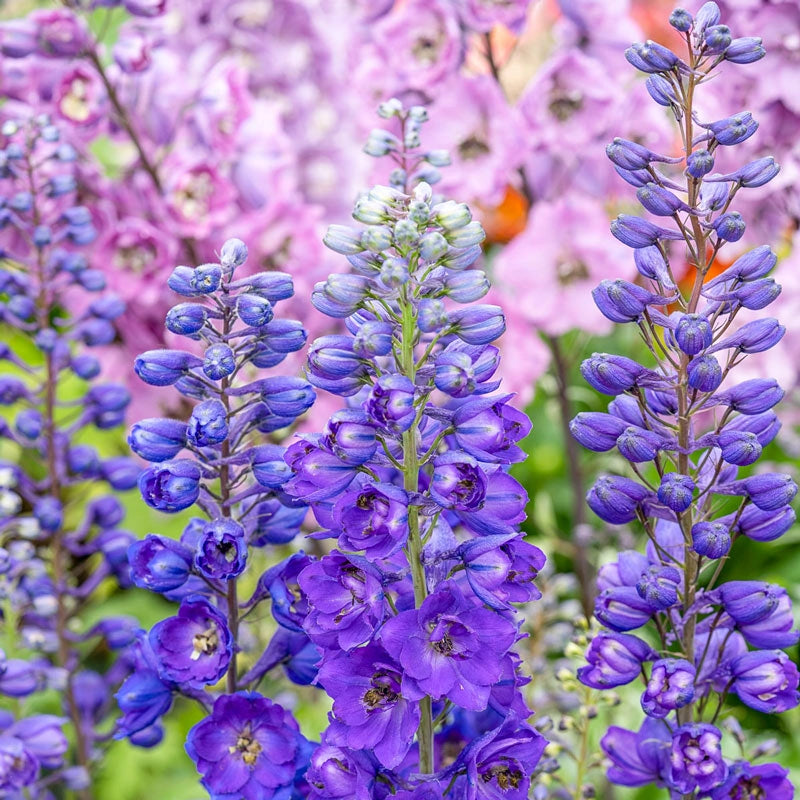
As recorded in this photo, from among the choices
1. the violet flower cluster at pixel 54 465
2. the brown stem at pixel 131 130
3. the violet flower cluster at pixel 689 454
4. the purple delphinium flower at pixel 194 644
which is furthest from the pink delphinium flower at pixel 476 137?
the purple delphinium flower at pixel 194 644

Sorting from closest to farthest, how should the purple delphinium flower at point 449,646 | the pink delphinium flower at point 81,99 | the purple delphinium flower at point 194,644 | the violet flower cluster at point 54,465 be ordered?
1. the purple delphinium flower at point 449,646
2. the purple delphinium flower at point 194,644
3. the violet flower cluster at point 54,465
4. the pink delphinium flower at point 81,99

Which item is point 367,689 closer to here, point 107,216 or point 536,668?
point 536,668

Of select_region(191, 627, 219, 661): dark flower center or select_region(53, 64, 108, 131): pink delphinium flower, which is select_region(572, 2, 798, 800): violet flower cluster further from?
select_region(53, 64, 108, 131): pink delphinium flower

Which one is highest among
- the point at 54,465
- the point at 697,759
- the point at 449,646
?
the point at 449,646

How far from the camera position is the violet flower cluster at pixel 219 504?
898 millimetres

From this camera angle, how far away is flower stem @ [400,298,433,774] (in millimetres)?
838

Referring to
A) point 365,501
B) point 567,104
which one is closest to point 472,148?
point 567,104

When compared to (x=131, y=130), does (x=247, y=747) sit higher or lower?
lower

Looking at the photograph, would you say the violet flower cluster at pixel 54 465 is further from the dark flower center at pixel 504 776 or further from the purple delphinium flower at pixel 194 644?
the dark flower center at pixel 504 776

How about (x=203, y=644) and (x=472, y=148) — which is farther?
(x=472, y=148)

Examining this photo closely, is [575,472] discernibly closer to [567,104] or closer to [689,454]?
[567,104]

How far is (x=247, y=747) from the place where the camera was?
36.9 inches

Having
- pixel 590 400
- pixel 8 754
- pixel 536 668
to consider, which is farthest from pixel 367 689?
pixel 590 400

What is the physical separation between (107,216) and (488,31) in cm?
63
